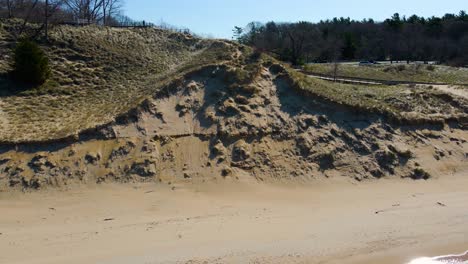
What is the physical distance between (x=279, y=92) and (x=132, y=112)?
24.6 ft

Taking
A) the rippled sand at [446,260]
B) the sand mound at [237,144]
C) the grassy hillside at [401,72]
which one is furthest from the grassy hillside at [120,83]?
the grassy hillside at [401,72]

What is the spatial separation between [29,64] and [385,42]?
A: 199 ft

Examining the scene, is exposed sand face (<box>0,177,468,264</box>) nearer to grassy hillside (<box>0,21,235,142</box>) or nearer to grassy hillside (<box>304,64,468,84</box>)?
grassy hillside (<box>0,21,235,142</box>)

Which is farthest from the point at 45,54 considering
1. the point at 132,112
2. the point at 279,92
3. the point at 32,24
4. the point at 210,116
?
the point at 279,92

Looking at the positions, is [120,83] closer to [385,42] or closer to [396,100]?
[396,100]

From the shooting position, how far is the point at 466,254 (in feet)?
48.3

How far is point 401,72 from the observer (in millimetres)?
46844

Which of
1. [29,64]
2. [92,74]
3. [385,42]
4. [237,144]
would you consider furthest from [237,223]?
[385,42]

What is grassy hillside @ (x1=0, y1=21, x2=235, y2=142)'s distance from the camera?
2200cm

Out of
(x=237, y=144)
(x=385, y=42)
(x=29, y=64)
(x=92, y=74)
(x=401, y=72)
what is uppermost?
(x=385, y=42)

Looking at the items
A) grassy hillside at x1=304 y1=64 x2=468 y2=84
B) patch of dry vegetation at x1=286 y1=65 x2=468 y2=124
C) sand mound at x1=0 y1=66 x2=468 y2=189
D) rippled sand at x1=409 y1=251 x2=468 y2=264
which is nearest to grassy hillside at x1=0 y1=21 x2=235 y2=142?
sand mound at x1=0 y1=66 x2=468 y2=189

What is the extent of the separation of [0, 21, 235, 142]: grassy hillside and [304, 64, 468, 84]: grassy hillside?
60.1 ft

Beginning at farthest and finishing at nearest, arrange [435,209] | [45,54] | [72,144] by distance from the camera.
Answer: [45,54], [72,144], [435,209]

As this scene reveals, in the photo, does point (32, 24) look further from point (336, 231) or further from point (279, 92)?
point (336, 231)
